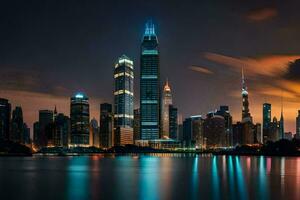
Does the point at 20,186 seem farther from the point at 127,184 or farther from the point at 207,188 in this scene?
the point at 207,188

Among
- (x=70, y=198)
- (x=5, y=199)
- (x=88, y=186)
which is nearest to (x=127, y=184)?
(x=88, y=186)

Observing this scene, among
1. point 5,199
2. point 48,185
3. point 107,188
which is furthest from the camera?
point 48,185

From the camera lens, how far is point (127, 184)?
6925cm

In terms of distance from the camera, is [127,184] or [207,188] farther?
[127,184]

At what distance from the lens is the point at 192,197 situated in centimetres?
5253

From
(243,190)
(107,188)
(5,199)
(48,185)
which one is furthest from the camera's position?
(48,185)

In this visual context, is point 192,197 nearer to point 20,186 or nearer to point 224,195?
point 224,195

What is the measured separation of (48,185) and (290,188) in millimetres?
32463

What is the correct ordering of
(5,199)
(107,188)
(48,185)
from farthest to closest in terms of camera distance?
(48,185) → (107,188) → (5,199)

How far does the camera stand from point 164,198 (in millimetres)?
51688

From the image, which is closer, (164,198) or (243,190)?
(164,198)

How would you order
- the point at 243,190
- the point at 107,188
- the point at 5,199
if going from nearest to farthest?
the point at 5,199 < the point at 243,190 < the point at 107,188

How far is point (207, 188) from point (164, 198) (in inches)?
446

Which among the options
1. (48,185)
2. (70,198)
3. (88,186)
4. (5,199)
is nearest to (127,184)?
(88,186)
